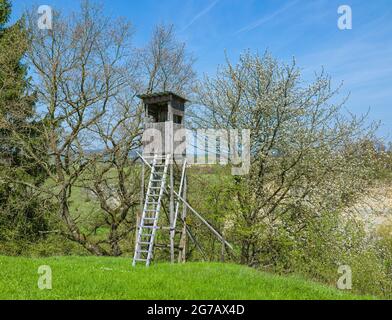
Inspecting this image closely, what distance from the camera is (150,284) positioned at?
7.70m

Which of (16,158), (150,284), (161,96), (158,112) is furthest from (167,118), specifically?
(16,158)

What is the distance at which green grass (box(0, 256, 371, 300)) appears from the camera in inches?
274

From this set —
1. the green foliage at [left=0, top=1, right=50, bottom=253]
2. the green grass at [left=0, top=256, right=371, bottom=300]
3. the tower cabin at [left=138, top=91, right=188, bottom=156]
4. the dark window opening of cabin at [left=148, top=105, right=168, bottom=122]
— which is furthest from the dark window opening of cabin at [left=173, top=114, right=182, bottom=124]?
the green foliage at [left=0, top=1, right=50, bottom=253]

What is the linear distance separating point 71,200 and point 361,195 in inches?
492

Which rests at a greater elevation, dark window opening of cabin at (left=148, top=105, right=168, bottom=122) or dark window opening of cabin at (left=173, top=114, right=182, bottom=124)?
dark window opening of cabin at (left=148, top=105, right=168, bottom=122)

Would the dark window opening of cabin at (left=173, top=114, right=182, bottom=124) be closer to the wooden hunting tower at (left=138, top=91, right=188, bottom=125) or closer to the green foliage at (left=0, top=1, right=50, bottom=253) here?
the wooden hunting tower at (left=138, top=91, right=188, bottom=125)

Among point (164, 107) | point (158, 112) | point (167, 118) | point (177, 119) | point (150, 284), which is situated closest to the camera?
point (150, 284)

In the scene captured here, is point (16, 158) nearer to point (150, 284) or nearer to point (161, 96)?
point (161, 96)

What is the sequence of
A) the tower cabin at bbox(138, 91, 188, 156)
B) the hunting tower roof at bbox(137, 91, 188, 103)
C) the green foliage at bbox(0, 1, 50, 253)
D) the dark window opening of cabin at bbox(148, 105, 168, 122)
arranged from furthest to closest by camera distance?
1. the green foliage at bbox(0, 1, 50, 253)
2. the dark window opening of cabin at bbox(148, 105, 168, 122)
3. the hunting tower roof at bbox(137, 91, 188, 103)
4. the tower cabin at bbox(138, 91, 188, 156)

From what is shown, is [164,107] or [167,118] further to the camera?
[164,107]

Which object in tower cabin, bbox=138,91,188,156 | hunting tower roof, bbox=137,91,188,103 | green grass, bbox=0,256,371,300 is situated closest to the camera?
green grass, bbox=0,256,371,300

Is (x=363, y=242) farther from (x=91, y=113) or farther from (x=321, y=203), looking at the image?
(x=91, y=113)

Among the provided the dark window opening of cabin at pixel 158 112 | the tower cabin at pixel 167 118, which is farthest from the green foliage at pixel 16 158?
the tower cabin at pixel 167 118
